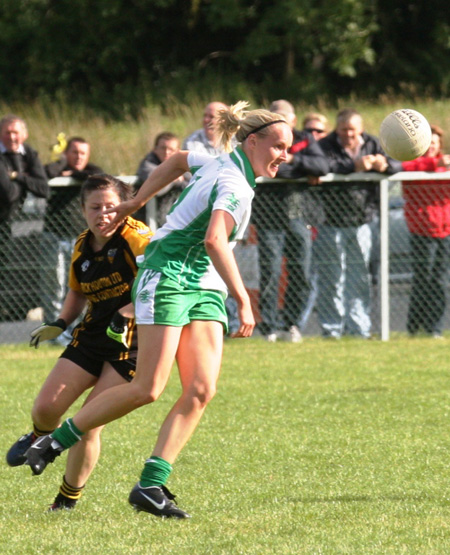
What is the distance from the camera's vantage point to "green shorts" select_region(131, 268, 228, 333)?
4.95 m

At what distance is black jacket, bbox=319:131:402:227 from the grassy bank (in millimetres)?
7422

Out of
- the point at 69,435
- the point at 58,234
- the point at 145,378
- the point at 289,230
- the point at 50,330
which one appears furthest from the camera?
the point at 289,230

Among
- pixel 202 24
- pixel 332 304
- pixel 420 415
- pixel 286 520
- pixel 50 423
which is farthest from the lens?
pixel 202 24

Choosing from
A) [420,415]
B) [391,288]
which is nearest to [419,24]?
[391,288]

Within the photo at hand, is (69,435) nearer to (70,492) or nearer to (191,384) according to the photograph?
(70,492)

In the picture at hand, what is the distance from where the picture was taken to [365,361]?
10234mm

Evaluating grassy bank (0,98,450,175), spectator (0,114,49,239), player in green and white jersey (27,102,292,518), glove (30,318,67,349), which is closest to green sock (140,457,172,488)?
player in green and white jersey (27,102,292,518)

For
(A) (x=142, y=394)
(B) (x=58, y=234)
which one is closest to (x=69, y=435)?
(A) (x=142, y=394)

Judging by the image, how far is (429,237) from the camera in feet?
37.5

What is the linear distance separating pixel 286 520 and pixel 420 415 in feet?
9.62

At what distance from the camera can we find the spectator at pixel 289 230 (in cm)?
1112

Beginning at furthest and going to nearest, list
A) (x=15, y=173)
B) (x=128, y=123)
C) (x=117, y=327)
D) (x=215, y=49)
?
(x=215, y=49) → (x=128, y=123) → (x=15, y=173) → (x=117, y=327)

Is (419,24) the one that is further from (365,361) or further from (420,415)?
(420,415)

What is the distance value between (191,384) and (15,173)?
606 centimetres
